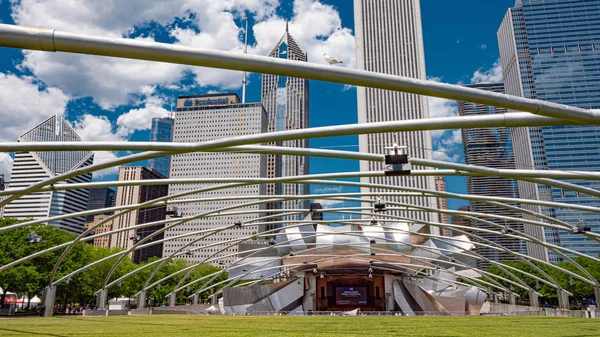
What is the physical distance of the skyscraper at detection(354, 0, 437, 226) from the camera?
492 feet

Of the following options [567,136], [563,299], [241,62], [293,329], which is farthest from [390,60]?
[241,62]

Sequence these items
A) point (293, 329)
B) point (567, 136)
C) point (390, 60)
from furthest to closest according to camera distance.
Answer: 1. point (567, 136)
2. point (390, 60)
3. point (293, 329)

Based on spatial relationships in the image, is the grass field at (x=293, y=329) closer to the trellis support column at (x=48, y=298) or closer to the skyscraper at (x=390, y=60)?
the trellis support column at (x=48, y=298)

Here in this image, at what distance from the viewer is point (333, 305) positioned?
66625 mm

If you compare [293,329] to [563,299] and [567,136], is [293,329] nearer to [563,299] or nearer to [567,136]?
[563,299]

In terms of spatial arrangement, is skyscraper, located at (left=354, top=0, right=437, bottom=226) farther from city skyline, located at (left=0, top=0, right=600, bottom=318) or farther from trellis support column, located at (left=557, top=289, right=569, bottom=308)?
trellis support column, located at (left=557, top=289, right=569, bottom=308)

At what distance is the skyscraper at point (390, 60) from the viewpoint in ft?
492

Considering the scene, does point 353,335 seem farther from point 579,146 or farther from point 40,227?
point 579,146

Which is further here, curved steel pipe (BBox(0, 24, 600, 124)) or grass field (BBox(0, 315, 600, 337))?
grass field (BBox(0, 315, 600, 337))

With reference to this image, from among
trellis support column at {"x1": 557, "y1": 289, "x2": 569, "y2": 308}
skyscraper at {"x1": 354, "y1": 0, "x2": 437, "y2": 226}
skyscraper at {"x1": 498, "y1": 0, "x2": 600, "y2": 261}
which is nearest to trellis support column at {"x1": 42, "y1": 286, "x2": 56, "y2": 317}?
trellis support column at {"x1": 557, "y1": 289, "x2": 569, "y2": 308}

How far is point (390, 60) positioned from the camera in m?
158

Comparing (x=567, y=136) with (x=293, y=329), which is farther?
(x=567, y=136)

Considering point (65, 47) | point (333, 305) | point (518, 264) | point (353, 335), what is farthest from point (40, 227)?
point (518, 264)

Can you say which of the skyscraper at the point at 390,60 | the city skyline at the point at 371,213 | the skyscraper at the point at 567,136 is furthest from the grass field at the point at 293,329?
the skyscraper at the point at 567,136
